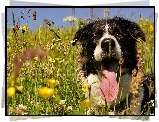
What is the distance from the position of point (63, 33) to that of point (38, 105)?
741mm

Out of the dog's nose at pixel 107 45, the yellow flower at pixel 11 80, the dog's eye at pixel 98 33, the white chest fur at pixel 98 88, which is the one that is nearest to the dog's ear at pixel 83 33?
the dog's eye at pixel 98 33

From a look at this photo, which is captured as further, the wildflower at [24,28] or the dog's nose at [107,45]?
the wildflower at [24,28]

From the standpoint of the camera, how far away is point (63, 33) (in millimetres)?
10664

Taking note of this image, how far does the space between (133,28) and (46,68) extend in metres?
0.93

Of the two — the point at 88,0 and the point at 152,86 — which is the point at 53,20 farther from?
the point at 152,86

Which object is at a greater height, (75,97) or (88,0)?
(88,0)

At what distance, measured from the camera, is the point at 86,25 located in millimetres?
10680

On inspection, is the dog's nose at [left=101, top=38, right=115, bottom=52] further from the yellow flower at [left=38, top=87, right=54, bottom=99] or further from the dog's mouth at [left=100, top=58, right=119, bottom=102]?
the yellow flower at [left=38, top=87, right=54, bottom=99]

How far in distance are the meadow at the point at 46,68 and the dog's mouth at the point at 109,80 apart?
189mm

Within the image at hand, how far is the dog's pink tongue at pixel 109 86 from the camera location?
10.6m

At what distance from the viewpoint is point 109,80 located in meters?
10.6

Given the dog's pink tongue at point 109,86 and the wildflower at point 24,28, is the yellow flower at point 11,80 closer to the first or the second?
the wildflower at point 24,28

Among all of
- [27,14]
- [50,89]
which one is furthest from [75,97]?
[27,14]

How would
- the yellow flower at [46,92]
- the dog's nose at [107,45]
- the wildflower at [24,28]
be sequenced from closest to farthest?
the dog's nose at [107,45] → the yellow flower at [46,92] → the wildflower at [24,28]
